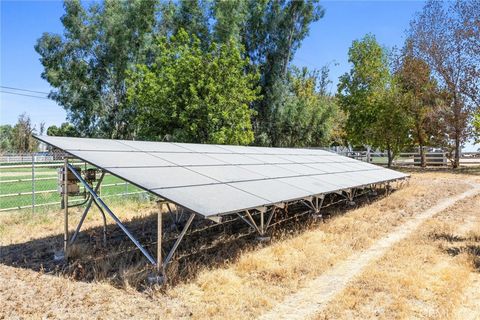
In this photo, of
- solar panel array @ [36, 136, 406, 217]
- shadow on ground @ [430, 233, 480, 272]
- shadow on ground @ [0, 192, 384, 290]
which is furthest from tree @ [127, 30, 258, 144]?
shadow on ground @ [430, 233, 480, 272]

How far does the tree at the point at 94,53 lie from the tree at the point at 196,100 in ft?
32.9

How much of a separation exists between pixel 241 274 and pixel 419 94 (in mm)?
29548

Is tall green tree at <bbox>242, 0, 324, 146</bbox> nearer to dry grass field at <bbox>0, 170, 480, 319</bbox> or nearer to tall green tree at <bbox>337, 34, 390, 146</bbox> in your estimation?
tall green tree at <bbox>337, 34, 390, 146</bbox>

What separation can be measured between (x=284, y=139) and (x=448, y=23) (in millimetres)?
14966

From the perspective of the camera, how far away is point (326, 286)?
5980mm

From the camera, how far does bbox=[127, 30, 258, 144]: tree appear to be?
2123 centimetres

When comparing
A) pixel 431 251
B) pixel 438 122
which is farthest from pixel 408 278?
pixel 438 122

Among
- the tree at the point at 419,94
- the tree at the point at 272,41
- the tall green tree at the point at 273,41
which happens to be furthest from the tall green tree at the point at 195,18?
the tree at the point at 419,94

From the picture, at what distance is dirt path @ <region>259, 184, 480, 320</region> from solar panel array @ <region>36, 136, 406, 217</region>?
1537 mm

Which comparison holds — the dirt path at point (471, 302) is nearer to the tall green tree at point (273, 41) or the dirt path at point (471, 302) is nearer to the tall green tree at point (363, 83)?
the tall green tree at point (273, 41)

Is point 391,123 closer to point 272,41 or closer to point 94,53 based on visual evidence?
point 272,41

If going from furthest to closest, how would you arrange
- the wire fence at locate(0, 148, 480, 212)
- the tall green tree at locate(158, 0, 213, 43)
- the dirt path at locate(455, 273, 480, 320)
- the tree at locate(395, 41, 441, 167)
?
the tree at locate(395, 41, 441, 167), the tall green tree at locate(158, 0, 213, 43), the wire fence at locate(0, 148, 480, 212), the dirt path at locate(455, 273, 480, 320)

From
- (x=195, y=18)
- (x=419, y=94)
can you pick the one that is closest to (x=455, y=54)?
(x=419, y=94)

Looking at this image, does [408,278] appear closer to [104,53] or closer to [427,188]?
[427,188]
